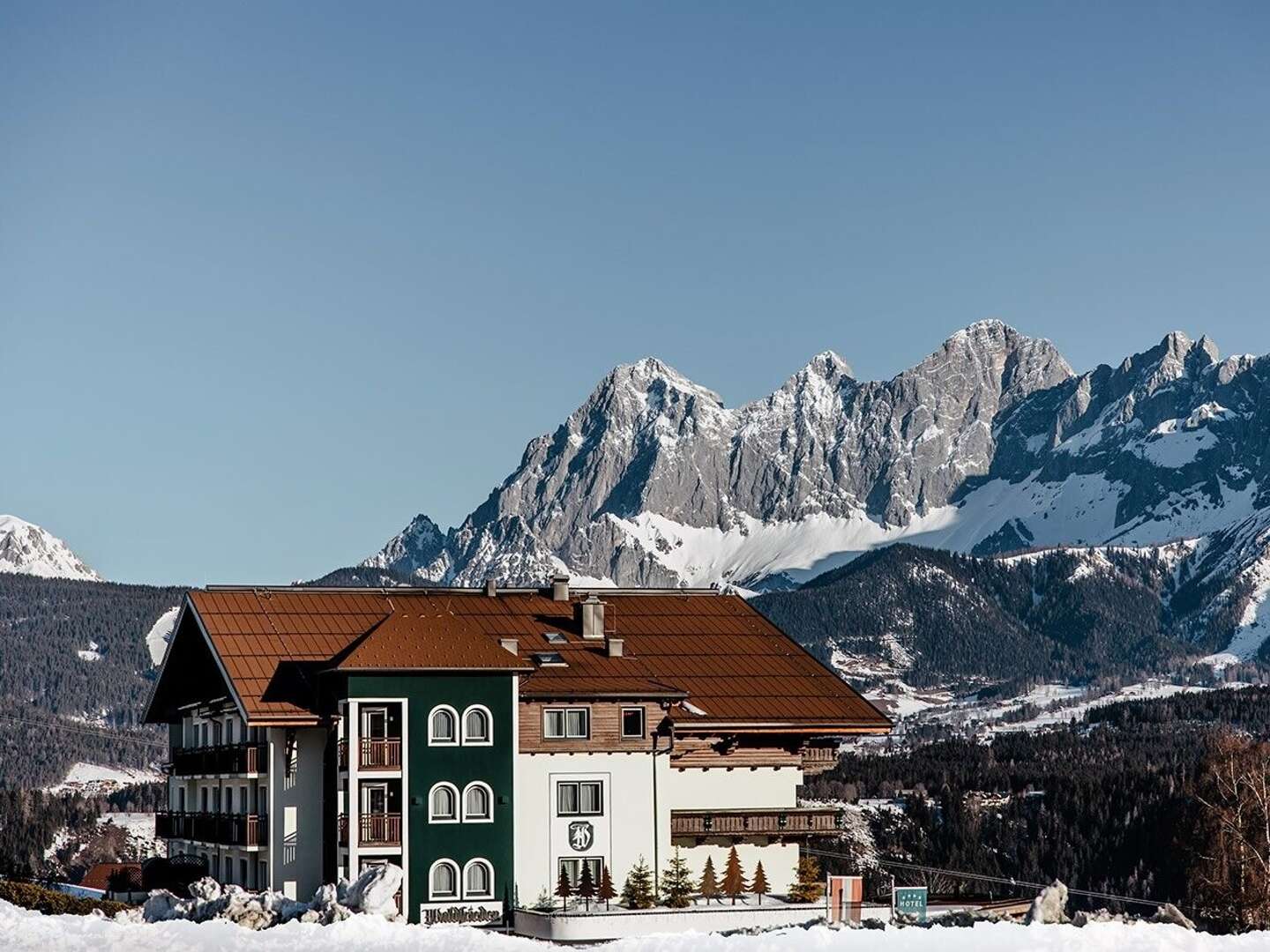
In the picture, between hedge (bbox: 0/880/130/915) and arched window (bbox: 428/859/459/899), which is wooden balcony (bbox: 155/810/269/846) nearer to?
arched window (bbox: 428/859/459/899)

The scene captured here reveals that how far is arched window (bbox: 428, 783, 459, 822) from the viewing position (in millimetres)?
76000

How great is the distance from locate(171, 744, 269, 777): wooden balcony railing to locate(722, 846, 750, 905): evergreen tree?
1587 centimetres

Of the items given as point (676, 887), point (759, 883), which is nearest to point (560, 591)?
point (759, 883)

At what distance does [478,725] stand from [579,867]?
5.87 m

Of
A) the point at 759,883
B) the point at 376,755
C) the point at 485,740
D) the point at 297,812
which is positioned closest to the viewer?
the point at 376,755

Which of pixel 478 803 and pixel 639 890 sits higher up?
pixel 478 803

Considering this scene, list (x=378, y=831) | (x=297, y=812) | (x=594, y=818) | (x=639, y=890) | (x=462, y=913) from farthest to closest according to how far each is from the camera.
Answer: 1. (x=594, y=818)
2. (x=297, y=812)
3. (x=378, y=831)
4. (x=462, y=913)
5. (x=639, y=890)

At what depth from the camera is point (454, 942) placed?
2163 inches

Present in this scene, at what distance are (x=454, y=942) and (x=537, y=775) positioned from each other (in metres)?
23.4

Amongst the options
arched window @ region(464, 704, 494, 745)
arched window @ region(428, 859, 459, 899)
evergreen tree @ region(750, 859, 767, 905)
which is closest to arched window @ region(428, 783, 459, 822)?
arched window @ region(428, 859, 459, 899)

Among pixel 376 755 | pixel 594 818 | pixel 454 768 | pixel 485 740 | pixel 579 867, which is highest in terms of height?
pixel 485 740

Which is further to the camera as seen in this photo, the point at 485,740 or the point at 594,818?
the point at 594,818

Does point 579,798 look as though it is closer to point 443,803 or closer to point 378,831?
point 443,803

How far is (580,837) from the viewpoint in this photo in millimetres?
78438
